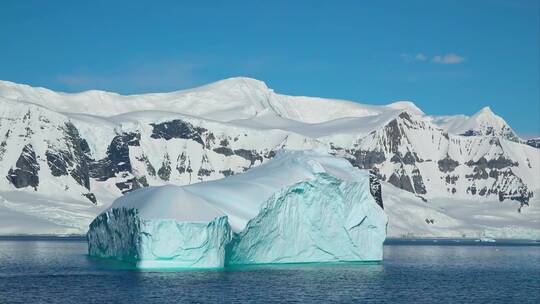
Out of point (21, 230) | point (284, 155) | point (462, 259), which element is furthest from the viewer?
point (21, 230)

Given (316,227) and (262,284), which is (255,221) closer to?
(316,227)

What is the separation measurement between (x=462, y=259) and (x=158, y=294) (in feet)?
241

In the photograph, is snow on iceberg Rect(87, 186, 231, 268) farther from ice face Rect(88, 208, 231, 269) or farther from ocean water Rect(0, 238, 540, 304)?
ocean water Rect(0, 238, 540, 304)

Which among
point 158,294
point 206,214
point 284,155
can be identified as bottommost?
point 158,294

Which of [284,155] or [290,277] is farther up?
[284,155]

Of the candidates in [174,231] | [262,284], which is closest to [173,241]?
[174,231]

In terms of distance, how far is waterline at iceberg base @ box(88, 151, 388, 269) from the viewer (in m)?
84.4

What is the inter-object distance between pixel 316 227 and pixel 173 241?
2027cm

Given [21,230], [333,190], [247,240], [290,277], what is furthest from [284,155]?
[21,230]

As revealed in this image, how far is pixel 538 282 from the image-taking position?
93750 mm

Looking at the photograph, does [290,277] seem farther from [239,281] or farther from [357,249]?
[357,249]

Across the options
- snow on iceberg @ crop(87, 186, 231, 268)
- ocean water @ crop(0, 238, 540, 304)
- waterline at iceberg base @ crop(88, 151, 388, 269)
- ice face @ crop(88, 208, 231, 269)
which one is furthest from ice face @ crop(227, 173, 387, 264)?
snow on iceberg @ crop(87, 186, 231, 268)

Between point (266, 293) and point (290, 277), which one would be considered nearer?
point (266, 293)

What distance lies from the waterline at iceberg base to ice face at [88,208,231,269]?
0.09 meters
